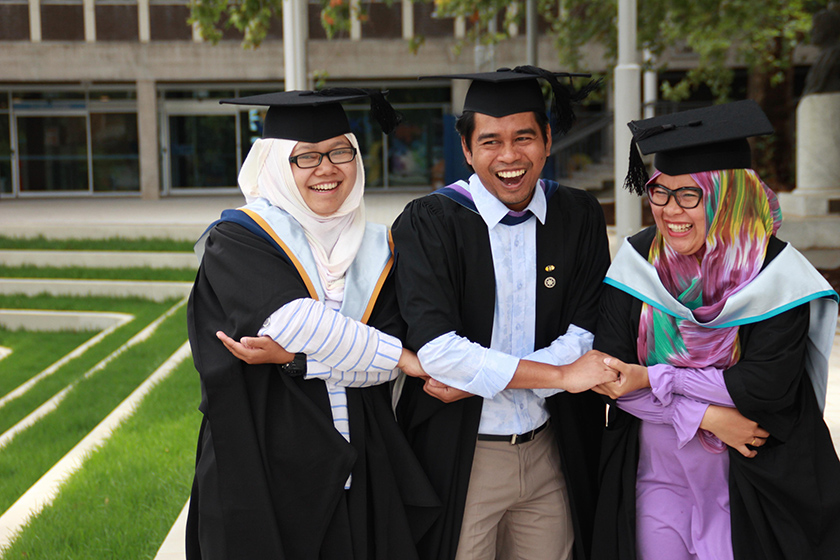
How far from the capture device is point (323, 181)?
2.62m

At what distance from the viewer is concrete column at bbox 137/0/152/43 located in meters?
21.1

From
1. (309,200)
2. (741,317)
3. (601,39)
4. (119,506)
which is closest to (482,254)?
(309,200)

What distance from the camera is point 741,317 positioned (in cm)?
237

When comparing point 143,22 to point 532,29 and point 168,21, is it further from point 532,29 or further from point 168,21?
point 532,29

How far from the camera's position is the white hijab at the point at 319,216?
8.63 feet

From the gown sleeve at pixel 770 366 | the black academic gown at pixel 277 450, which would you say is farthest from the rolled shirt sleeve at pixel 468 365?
the gown sleeve at pixel 770 366

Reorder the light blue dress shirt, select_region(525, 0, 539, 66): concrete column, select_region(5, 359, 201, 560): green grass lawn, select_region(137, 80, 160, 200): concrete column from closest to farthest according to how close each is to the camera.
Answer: the light blue dress shirt → select_region(5, 359, 201, 560): green grass lawn → select_region(525, 0, 539, 66): concrete column → select_region(137, 80, 160, 200): concrete column

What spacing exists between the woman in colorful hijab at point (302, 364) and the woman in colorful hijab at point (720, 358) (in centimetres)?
74

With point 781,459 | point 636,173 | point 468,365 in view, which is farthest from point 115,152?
point 781,459

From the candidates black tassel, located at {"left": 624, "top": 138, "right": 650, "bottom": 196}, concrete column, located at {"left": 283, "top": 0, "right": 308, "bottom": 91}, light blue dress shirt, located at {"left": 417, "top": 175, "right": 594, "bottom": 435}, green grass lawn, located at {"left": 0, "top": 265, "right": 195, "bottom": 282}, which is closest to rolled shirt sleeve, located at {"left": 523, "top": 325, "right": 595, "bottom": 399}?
light blue dress shirt, located at {"left": 417, "top": 175, "right": 594, "bottom": 435}

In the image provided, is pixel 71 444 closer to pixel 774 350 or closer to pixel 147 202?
pixel 774 350

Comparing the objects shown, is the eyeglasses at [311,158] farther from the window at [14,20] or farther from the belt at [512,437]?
the window at [14,20]

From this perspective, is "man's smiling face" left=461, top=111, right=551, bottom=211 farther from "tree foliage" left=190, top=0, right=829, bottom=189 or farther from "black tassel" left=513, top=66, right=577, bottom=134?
"tree foliage" left=190, top=0, right=829, bottom=189

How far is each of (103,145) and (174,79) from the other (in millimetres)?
3137
